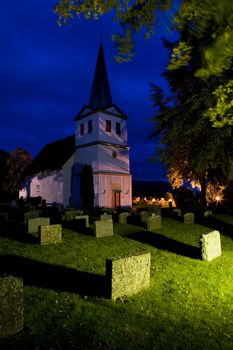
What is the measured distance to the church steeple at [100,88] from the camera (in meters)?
34.6

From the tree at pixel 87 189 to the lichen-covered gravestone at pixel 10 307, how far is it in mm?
24383

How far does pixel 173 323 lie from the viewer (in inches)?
253

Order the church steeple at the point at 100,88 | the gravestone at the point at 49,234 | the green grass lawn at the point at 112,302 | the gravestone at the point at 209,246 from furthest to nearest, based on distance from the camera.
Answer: the church steeple at the point at 100,88 < the gravestone at the point at 49,234 < the gravestone at the point at 209,246 < the green grass lawn at the point at 112,302

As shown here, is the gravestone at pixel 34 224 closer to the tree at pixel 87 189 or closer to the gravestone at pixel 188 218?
the gravestone at pixel 188 218

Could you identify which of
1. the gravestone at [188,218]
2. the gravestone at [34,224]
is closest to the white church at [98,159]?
the gravestone at [188,218]

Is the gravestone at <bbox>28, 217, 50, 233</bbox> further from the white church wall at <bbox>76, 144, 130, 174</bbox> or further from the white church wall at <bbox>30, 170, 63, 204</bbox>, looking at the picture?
the white church wall at <bbox>30, 170, 63, 204</bbox>

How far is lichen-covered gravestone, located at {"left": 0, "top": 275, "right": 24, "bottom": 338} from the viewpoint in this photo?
211 inches

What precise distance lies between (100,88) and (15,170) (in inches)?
691

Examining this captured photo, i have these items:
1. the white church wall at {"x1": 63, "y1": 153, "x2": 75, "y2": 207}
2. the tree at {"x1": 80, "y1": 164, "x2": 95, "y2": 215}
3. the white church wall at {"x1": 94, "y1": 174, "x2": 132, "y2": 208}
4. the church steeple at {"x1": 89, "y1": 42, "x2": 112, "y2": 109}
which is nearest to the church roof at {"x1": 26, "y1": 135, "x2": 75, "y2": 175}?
the white church wall at {"x1": 63, "y1": 153, "x2": 75, "y2": 207}

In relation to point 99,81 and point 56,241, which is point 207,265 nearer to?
point 56,241

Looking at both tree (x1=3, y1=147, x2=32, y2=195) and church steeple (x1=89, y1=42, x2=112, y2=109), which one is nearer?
church steeple (x1=89, y1=42, x2=112, y2=109)

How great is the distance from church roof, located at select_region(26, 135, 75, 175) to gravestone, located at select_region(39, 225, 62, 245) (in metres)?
21.6

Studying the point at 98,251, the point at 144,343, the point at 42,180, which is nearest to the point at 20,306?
the point at 144,343

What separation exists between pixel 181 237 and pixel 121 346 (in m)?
9.89
